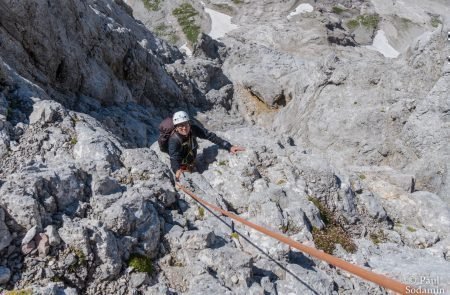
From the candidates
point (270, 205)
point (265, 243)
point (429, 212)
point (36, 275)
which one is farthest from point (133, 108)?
point (429, 212)

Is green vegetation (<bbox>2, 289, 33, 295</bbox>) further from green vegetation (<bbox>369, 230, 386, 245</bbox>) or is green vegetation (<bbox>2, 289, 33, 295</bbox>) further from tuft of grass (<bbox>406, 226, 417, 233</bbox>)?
tuft of grass (<bbox>406, 226, 417, 233</bbox>)

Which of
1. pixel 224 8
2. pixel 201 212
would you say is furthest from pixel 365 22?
pixel 201 212

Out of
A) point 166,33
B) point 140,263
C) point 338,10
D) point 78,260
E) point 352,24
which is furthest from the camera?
point 338,10

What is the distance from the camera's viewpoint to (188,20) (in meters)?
95.2

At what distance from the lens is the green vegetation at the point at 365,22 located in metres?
97.8

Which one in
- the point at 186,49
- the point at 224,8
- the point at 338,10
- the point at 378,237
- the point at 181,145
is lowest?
the point at 186,49

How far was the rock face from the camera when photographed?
8.20 metres

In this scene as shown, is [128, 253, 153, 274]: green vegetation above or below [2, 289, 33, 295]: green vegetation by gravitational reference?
below

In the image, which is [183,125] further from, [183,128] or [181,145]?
[181,145]

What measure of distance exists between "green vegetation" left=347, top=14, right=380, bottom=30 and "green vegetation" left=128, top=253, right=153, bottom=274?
10260 cm

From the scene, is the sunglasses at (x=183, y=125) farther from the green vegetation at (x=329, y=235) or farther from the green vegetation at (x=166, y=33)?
the green vegetation at (x=166, y=33)

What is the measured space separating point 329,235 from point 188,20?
92.0 meters

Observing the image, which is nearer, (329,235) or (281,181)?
(329,235)

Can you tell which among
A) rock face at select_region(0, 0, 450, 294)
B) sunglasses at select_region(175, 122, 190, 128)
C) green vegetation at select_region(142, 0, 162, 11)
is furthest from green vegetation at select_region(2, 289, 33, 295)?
green vegetation at select_region(142, 0, 162, 11)
